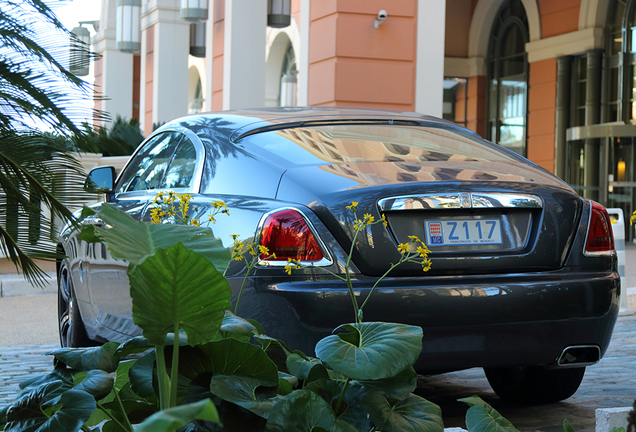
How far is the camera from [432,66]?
39.1 feet

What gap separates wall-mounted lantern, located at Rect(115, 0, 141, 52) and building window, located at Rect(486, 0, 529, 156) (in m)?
11.6

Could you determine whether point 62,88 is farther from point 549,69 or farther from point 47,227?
point 549,69

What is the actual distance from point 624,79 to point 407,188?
1828 centimetres

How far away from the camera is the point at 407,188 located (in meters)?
3.10

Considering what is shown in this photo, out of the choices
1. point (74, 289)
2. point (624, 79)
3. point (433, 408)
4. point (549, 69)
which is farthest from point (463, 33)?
point (433, 408)

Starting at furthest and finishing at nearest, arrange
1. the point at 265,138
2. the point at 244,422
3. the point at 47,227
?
the point at 265,138, the point at 47,227, the point at 244,422

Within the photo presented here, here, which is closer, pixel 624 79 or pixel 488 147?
pixel 488 147

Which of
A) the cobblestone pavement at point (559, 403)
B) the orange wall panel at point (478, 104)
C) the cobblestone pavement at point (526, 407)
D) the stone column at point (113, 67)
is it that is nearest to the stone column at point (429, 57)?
the cobblestone pavement at point (526, 407)

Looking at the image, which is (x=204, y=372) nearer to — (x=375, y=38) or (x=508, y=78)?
(x=375, y=38)

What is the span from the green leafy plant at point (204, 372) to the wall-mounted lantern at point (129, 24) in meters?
16.0

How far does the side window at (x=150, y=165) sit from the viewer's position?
4322mm

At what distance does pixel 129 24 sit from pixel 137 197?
1405 cm

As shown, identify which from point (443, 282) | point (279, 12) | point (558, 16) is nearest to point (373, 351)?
point (443, 282)

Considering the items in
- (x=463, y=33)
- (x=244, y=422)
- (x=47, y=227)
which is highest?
(x=463, y=33)
